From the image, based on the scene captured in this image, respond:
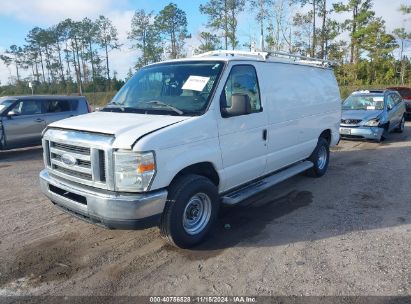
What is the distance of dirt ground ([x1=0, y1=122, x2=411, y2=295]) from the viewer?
11.3 feet

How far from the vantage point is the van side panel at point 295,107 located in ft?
17.4

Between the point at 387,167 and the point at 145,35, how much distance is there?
50398 mm

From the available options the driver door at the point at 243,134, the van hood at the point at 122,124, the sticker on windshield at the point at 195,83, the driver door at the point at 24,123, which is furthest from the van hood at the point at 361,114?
the driver door at the point at 24,123

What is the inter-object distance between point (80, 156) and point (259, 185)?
8.69 ft

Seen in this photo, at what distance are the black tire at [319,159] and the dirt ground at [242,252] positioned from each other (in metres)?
0.86

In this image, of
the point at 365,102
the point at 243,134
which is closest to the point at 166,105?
the point at 243,134

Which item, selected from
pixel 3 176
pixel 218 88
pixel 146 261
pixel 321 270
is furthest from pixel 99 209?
pixel 3 176

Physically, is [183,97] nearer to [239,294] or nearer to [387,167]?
[239,294]

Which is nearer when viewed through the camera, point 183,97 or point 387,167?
point 183,97

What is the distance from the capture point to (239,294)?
3.30 metres

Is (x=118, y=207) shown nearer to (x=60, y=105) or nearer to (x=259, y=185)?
(x=259, y=185)

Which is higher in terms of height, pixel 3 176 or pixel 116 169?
pixel 116 169

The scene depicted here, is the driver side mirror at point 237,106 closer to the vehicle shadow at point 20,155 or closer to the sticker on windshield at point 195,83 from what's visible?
the sticker on windshield at point 195,83

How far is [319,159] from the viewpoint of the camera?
23.9 ft
